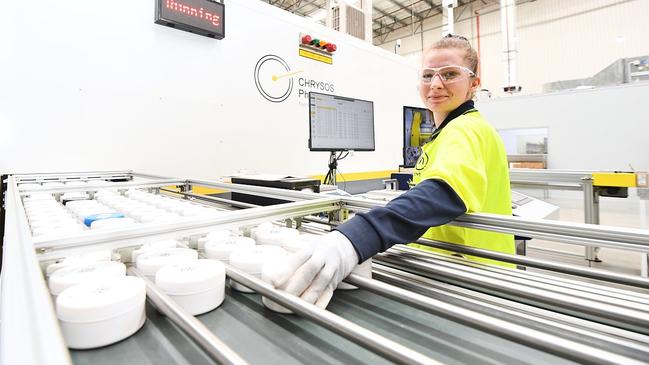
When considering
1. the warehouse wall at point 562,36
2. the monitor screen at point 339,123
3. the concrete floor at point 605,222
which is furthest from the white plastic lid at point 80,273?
the warehouse wall at point 562,36

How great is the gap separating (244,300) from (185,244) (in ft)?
0.83

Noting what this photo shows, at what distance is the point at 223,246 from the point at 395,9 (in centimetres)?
964

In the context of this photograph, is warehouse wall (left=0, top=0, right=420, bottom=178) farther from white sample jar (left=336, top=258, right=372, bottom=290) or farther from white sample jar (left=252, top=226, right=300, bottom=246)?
white sample jar (left=336, top=258, right=372, bottom=290)

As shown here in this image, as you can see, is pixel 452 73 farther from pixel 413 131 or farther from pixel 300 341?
pixel 413 131

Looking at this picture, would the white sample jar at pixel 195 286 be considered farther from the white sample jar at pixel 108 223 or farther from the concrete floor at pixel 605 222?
the concrete floor at pixel 605 222

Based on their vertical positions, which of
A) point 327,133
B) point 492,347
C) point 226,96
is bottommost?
point 492,347

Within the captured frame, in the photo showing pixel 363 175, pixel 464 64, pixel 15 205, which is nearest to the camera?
pixel 15 205

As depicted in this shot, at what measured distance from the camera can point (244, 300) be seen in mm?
490

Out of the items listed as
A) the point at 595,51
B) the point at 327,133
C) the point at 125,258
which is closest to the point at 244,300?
the point at 125,258

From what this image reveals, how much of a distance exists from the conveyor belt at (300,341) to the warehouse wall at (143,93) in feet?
6.16

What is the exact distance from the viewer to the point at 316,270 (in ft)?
1.55

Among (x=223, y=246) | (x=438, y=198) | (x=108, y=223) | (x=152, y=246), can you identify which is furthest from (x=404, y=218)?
(x=108, y=223)

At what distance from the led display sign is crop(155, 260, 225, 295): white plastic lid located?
2116mm

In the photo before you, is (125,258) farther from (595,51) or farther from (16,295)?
(595,51)
